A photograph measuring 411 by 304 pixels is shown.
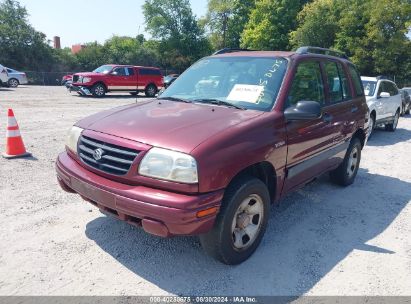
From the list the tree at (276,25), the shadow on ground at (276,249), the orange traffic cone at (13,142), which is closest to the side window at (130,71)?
the orange traffic cone at (13,142)

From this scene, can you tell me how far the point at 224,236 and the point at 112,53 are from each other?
41.9 meters

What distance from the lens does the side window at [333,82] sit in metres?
4.67

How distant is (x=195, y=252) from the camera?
11.6ft

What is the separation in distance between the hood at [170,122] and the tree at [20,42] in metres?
35.9

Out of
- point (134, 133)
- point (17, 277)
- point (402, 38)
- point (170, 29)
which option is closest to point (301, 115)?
point (134, 133)

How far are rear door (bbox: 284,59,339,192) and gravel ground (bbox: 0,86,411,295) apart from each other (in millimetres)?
636

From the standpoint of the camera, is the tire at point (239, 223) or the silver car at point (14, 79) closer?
the tire at point (239, 223)

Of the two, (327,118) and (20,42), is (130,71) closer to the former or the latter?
(327,118)

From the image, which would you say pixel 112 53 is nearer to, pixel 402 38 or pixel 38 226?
pixel 402 38

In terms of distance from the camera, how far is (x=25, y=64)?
35188mm

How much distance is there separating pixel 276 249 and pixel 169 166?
160 centimetres

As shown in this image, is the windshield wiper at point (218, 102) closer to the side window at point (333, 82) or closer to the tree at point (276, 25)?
the side window at point (333, 82)

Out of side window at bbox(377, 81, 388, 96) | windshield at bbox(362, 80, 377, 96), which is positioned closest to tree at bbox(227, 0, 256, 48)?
side window at bbox(377, 81, 388, 96)

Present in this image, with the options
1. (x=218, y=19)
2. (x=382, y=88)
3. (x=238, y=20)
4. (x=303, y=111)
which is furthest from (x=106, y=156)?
(x=218, y=19)
